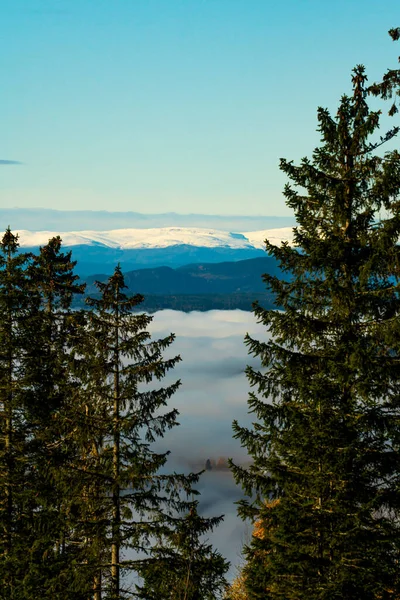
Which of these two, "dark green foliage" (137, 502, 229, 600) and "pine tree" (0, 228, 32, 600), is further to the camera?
"pine tree" (0, 228, 32, 600)

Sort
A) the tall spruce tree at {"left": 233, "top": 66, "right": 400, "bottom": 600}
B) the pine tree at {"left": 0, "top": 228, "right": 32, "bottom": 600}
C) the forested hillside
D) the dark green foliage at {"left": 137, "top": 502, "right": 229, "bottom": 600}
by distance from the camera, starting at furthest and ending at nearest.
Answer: the pine tree at {"left": 0, "top": 228, "right": 32, "bottom": 600} → the dark green foliage at {"left": 137, "top": 502, "right": 229, "bottom": 600} → the forested hillside → the tall spruce tree at {"left": 233, "top": 66, "right": 400, "bottom": 600}

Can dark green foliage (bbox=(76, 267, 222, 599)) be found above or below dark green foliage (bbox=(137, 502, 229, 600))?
above

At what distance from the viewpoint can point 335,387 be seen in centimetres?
1375

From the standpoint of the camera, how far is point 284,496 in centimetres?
1450

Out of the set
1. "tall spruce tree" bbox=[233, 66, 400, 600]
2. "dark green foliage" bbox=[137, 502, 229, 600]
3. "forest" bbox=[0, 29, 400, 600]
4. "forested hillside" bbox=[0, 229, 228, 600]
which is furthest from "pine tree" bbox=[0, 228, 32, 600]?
"tall spruce tree" bbox=[233, 66, 400, 600]

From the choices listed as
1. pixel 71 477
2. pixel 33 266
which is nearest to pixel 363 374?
pixel 71 477

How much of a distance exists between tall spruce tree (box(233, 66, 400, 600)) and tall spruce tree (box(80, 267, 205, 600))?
13.6 feet

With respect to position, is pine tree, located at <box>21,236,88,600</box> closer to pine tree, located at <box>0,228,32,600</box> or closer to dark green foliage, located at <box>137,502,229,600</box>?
pine tree, located at <box>0,228,32,600</box>

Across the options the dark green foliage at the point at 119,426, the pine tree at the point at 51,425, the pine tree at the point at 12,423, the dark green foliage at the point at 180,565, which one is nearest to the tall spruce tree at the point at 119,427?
the dark green foliage at the point at 119,426

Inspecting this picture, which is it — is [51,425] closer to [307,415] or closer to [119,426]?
[119,426]

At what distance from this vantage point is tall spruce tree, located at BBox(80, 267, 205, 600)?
1734cm

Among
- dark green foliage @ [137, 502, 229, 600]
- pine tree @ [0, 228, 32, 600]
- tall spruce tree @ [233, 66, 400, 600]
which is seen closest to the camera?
tall spruce tree @ [233, 66, 400, 600]

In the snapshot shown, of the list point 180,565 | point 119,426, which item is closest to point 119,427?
point 119,426

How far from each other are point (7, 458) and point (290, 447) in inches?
467
